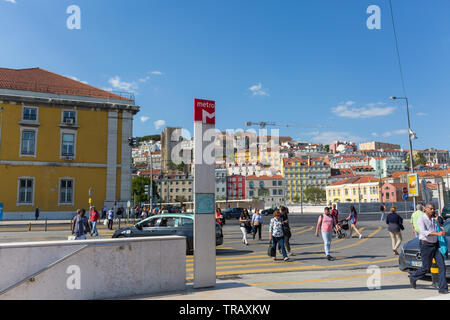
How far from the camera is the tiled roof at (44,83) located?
40750mm

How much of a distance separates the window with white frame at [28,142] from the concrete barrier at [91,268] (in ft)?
120

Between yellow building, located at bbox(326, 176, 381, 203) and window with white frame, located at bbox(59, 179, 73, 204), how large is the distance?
245ft

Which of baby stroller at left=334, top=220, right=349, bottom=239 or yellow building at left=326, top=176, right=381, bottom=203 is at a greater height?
yellow building at left=326, top=176, right=381, bottom=203

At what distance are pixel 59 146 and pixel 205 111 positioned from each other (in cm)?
3609

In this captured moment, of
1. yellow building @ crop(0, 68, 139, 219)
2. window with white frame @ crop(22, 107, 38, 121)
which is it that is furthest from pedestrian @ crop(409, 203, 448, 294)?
window with white frame @ crop(22, 107, 38, 121)

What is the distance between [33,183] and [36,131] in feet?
18.4

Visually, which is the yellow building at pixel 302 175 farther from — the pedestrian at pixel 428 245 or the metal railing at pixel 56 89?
the pedestrian at pixel 428 245

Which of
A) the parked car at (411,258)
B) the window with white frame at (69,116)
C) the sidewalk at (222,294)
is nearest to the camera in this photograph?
the sidewalk at (222,294)

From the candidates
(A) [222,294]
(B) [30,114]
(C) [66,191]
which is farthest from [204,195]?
(B) [30,114]

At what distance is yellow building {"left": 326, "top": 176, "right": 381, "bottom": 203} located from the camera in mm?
103438

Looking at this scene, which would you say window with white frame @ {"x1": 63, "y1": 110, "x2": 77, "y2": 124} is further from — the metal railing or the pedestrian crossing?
the pedestrian crossing

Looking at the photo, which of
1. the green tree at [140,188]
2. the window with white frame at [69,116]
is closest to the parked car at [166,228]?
the window with white frame at [69,116]
